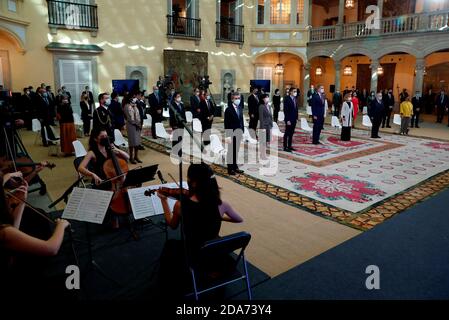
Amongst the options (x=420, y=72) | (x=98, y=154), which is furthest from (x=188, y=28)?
(x=98, y=154)

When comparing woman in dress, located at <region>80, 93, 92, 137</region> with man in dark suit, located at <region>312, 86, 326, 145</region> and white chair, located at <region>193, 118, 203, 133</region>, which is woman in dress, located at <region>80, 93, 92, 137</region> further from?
man in dark suit, located at <region>312, 86, 326, 145</region>

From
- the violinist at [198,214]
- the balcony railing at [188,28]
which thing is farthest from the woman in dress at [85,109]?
the balcony railing at [188,28]

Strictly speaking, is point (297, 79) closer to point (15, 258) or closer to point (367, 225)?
point (367, 225)

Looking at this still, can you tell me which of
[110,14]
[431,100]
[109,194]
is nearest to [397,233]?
[109,194]

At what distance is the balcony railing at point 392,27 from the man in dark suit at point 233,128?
11.9 metres

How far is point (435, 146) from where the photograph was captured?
31.8ft

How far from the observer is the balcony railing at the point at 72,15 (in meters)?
12.8

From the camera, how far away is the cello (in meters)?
3.96

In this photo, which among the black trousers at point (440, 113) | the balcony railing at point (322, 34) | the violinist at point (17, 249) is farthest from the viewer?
the balcony railing at point (322, 34)

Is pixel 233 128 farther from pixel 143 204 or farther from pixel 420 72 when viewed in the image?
pixel 420 72

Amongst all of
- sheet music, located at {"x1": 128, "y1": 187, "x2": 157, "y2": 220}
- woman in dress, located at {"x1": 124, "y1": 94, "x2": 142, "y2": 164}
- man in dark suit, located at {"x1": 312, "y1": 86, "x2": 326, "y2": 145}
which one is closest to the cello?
sheet music, located at {"x1": 128, "y1": 187, "x2": 157, "y2": 220}

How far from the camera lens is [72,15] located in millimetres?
13289

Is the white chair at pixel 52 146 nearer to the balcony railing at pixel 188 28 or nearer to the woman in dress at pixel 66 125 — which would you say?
the woman in dress at pixel 66 125

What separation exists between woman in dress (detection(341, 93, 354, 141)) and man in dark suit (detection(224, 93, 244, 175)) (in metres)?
4.00
